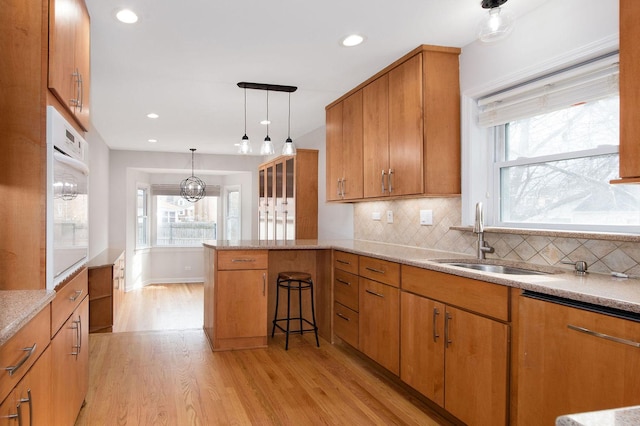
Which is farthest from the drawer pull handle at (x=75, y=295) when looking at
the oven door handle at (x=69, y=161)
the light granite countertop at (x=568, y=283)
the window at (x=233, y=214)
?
the window at (x=233, y=214)

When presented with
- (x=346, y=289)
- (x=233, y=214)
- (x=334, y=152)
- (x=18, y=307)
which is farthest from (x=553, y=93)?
(x=233, y=214)

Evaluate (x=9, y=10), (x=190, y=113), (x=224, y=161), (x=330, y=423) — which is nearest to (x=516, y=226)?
(x=330, y=423)

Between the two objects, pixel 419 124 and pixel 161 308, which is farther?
pixel 161 308

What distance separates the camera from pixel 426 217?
3.50m

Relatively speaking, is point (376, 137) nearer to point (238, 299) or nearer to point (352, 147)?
point (352, 147)

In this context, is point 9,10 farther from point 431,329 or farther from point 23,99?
point 431,329

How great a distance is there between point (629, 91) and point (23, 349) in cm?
232

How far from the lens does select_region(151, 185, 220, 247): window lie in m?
9.33

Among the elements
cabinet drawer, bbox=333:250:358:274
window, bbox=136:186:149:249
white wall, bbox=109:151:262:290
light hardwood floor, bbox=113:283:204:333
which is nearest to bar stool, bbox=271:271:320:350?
cabinet drawer, bbox=333:250:358:274

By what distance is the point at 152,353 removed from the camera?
12.2 feet

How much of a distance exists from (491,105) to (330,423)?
2216 mm

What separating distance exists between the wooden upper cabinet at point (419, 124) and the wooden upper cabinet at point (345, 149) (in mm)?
360

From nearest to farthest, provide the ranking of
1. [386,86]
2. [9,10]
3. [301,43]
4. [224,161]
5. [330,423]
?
[9,10]
[330,423]
[301,43]
[386,86]
[224,161]

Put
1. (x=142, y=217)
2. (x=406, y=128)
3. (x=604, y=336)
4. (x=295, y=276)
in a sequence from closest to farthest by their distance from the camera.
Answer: (x=604, y=336) < (x=406, y=128) < (x=295, y=276) < (x=142, y=217)
